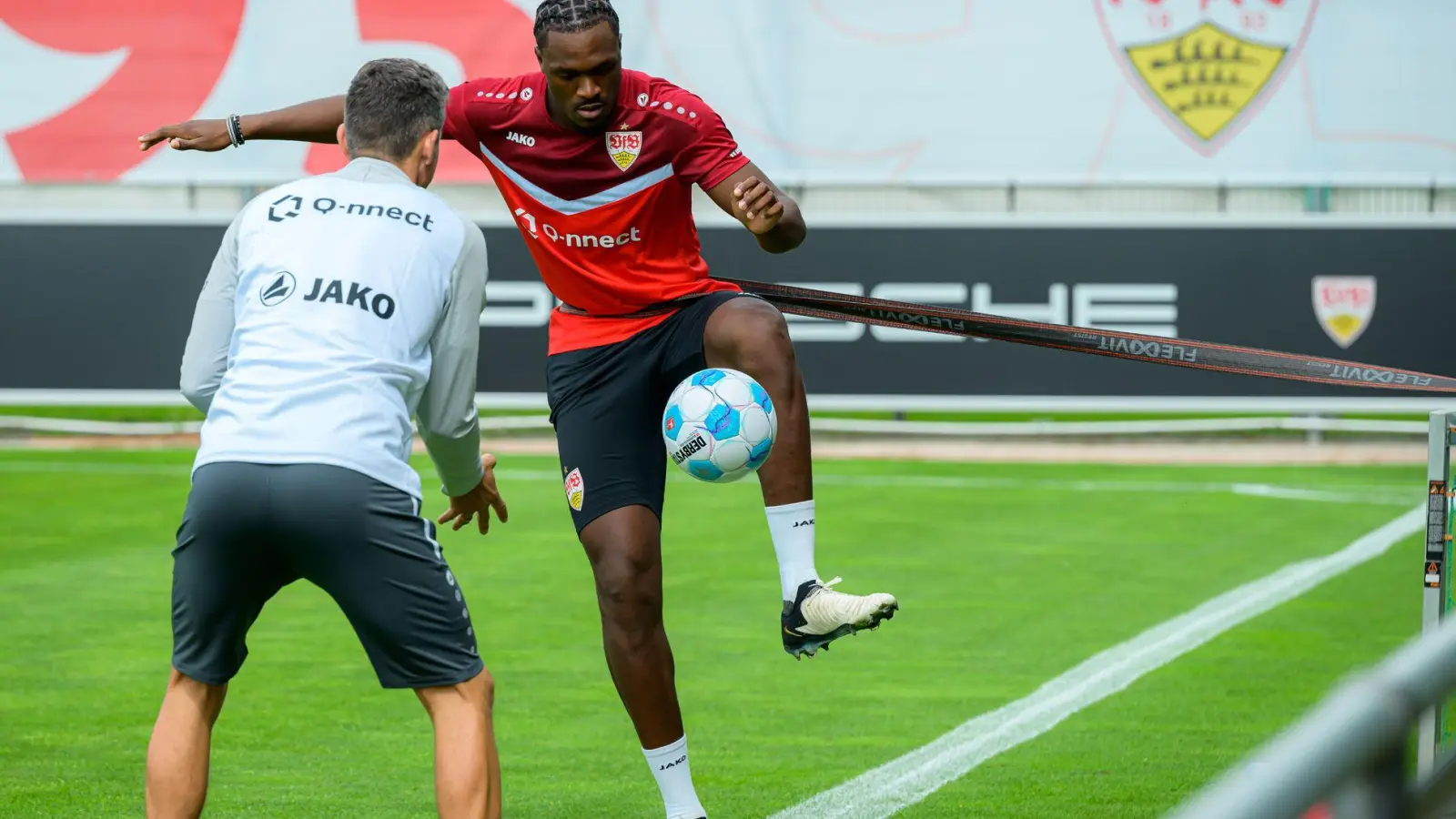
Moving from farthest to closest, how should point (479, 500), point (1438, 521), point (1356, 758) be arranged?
point (1438, 521) → point (479, 500) → point (1356, 758)

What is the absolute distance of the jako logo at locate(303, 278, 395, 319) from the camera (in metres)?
3.86

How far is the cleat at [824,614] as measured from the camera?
457cm

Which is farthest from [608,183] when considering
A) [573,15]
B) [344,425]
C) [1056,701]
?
[1056,701]

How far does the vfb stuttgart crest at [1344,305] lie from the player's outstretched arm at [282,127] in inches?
406

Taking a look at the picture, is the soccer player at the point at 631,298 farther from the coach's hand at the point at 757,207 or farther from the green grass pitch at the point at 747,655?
the green grass pitch at the point at 747,655

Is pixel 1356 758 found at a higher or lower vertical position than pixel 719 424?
higher

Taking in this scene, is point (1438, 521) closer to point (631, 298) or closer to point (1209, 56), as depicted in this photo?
point (631, 298)

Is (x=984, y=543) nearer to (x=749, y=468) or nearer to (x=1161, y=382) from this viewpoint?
(x=1161, y=382)

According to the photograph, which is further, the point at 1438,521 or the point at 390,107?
the point at 1438,521

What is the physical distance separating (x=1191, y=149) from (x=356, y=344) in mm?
11179

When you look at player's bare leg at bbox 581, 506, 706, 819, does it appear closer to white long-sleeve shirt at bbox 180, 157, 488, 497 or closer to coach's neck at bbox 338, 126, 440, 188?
white long-sleeve shirt at bbox 180, 157, 488, 497

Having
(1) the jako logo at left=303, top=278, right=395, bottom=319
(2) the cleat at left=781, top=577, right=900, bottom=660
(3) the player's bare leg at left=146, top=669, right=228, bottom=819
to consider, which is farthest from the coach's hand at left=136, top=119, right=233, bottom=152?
(2) the cleat at left=781, top=577, right=900, bottom=660

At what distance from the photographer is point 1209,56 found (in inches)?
545

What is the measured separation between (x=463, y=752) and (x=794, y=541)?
52.4 inches
